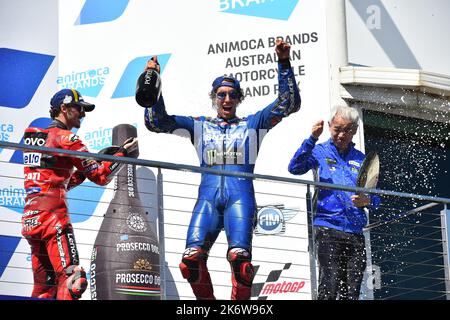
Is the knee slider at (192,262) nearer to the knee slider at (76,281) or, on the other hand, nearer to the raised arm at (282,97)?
the knee slider at (76,281)

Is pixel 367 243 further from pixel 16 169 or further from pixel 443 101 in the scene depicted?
pixel 16 169

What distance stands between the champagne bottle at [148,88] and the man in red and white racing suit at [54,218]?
0.65m

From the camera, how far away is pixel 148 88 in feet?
26.6

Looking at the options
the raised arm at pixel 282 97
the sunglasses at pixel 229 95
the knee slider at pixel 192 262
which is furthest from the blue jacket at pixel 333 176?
the knee slider at pixel 192 262

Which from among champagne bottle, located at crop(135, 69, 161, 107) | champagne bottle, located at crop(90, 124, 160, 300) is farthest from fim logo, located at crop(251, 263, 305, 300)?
champagne bottle, located at crop(135, 69, 161, 107)

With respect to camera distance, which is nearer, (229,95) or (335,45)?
(229,95)

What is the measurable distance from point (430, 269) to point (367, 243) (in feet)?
Result: 5.37

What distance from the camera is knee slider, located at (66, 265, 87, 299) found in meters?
7.02

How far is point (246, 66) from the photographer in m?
10.1

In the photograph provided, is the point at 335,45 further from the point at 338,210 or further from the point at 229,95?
the point at 338,210

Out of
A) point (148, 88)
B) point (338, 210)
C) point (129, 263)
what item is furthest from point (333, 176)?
point (129, 263)

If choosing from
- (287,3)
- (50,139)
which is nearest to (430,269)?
(287,3)

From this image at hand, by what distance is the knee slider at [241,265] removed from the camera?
7.78 meters

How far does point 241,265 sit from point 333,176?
933 mm
